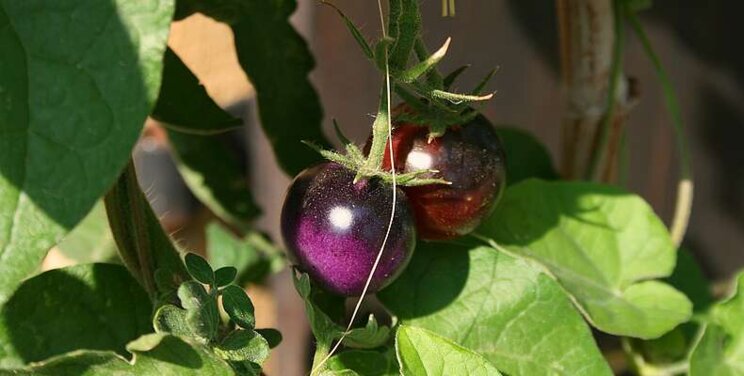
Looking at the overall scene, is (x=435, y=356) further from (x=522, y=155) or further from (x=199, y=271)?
(x=522, y=155)

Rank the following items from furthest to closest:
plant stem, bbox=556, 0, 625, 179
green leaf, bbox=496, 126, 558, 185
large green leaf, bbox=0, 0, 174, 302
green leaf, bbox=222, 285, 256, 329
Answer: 1. green leaf, bbox=496, 126, 558, 185
2. plant stem, bbox=556, 0, 625, 179
3. green leaf, bbox=222, 285, 256, 329
4. large green leaf, bbox=0, 0, 174, 302

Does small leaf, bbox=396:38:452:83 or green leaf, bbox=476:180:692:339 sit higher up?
small leaf, bbox=396:38:452:83

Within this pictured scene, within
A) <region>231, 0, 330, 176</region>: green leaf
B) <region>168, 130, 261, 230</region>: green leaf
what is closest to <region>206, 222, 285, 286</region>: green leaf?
<region>168, 130, 261, 230</region>: green leaf

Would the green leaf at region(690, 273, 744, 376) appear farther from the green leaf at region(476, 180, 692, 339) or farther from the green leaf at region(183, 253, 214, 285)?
the green leaf at region(183, 253, 214, 285)

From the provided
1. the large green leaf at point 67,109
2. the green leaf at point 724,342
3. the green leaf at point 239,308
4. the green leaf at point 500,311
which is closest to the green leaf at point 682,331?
the green leaf at point 724,342

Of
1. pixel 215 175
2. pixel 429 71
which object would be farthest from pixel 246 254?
pixel 429 71

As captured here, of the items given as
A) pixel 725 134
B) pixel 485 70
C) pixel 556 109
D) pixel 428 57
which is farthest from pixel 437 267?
pixel 725 134

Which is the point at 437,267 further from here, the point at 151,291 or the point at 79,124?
the point at 79,124
